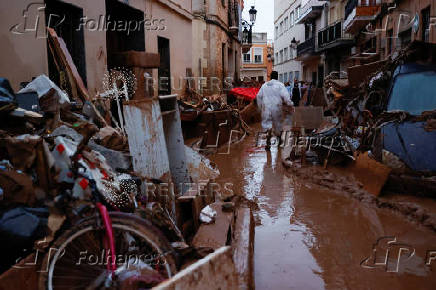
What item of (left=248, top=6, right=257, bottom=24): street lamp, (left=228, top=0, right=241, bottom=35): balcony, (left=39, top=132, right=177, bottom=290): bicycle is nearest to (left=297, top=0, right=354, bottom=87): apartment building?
(left=248, top=6, right=257, bottom=24): street lamp

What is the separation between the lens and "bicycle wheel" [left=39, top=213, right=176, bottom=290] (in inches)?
91.4

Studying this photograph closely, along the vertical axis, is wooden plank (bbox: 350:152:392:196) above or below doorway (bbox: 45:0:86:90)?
below

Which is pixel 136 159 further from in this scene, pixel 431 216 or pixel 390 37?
pixel 390 37

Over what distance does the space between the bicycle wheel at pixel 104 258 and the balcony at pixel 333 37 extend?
26258 millimetres

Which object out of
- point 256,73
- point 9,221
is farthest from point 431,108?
point 256,73

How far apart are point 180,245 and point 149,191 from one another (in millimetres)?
819

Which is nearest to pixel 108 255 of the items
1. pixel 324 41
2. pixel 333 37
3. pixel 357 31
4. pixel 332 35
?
pixel 357 31

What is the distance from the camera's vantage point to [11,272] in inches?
90.9

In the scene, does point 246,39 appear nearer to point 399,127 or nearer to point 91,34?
point 91,34

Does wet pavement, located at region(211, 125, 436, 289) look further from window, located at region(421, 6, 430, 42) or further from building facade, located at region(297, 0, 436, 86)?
window, located at region(421, 6, 430, 42)

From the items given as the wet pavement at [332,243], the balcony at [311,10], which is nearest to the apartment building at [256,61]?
the balcony at [311,10]

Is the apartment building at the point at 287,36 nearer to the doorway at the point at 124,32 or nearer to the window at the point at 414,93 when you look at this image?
the doorway at the point at 124,32

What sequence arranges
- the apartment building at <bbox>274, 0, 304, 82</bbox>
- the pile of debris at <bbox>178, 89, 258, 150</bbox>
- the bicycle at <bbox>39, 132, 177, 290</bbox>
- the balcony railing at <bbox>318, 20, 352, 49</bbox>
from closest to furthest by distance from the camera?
1. the bicycle at <bbox>39, 132, 177, 290</bbox>
2. the pile of debris at <bbox>178, 89, 258, 150</bbox>
3. the balcony railing at <bbox>318, 20, 352, 49</bbox>
4. the apartment building at <bbox>274, 0, 304, 82</bbox>

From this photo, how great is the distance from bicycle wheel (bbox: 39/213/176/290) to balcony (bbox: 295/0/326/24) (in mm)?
33296
